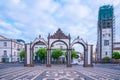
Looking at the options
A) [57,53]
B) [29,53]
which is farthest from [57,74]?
[57,53]

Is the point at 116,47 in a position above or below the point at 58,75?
above

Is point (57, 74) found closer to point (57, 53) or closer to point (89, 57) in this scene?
point (89, 57)

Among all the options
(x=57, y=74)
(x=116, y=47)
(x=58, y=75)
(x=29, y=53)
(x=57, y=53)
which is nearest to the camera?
(x=58, y=75)

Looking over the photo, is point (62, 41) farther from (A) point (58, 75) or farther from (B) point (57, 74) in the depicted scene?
(A) point (58, 75)

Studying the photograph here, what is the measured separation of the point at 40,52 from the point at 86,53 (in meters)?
27.2


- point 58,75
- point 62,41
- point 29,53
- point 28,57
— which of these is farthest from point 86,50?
point 58,75

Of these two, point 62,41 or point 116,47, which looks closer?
point 62,41

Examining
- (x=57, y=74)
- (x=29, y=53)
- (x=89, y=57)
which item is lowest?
(x=57, y=74)

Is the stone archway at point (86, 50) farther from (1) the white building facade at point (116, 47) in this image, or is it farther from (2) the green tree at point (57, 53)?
(1) the white building facade at point (116, 47)

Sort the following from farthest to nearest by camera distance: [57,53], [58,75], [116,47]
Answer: [116,47], [57,53], [58,75]

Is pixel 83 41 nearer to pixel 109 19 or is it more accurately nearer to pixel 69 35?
pixel 69 35

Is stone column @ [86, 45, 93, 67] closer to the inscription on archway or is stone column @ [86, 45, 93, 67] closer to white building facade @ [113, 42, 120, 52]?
the inscription on archway

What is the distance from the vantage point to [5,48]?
7844cm

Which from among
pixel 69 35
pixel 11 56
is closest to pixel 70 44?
pixel 69 35
